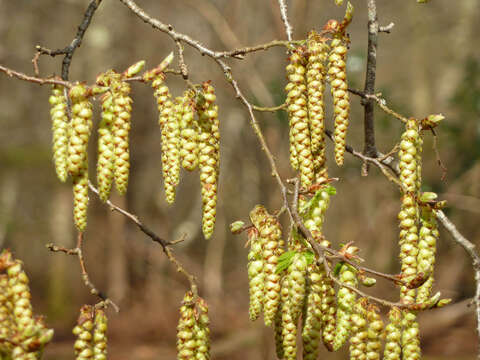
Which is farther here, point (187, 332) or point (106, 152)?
point (187, 332)

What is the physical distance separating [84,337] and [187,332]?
0.32m

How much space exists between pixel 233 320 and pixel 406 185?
723cm

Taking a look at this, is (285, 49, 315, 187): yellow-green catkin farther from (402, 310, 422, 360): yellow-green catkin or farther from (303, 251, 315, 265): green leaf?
(402, 310, 422, 360): yellow-green catkin

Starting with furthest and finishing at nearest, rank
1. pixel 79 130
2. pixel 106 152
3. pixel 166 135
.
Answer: pixel 166 135
pixel 106 152
pixel 79 130

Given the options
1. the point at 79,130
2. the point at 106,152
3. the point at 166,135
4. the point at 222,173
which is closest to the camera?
the point at 79,130

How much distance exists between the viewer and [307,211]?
1961 millimetres

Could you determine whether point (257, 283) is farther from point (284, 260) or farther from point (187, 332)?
point (187, 332)

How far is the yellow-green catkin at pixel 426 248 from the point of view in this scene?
5.96 feet

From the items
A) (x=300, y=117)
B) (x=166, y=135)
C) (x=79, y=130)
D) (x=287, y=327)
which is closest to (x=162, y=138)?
(x=166, y=135)

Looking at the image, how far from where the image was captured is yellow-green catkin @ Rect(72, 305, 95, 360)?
1.74 meters

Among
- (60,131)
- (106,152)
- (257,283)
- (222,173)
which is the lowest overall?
(257,283)

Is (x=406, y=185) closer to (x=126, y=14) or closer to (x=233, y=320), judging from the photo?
(x=233, y=320)

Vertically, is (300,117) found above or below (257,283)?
above

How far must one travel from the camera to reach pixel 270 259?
173cm
